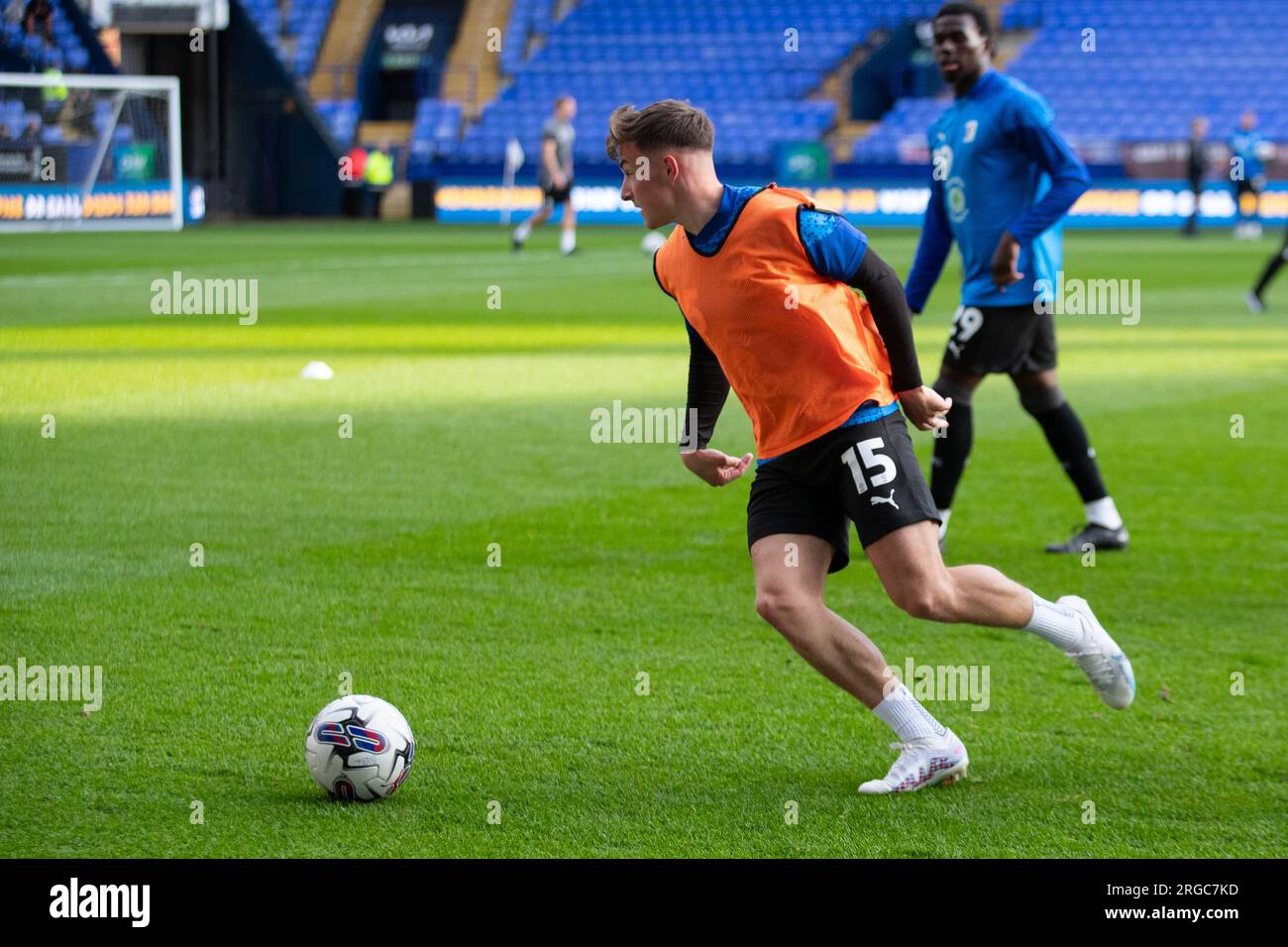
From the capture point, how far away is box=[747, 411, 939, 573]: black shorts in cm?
436

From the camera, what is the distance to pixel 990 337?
24.0 feet

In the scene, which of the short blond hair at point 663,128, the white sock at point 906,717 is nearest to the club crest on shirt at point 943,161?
the short blond hair at point 663,128

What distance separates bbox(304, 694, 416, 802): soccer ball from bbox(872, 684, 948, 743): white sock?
1.19 metres

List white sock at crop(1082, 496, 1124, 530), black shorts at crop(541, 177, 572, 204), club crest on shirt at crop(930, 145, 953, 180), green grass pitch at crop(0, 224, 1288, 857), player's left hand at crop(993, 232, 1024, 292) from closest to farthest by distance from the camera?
green grass pitch at crop(0, 224, 1288, 857), player's left hand at crop(993, 232, 1024, 292), club crest on shirt at crop(930, 145, 953, 180), white sock at crop(1082, 496, 1124, 530), black shorts at crop(541, 177, 572, 204)

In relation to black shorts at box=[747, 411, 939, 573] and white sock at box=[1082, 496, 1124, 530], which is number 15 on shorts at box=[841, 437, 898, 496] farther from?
white sock at box=[1082, 496, 1124, 530]

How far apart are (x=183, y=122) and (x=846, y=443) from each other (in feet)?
134

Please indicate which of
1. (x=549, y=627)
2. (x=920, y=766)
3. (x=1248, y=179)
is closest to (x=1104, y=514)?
(x=549, y=627)

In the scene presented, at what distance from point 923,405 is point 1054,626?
2.47ft

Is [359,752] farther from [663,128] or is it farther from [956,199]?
[956,199]

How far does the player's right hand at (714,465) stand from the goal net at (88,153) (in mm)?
24996

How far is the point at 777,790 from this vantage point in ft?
14.6

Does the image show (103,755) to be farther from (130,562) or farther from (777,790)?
(130,562)

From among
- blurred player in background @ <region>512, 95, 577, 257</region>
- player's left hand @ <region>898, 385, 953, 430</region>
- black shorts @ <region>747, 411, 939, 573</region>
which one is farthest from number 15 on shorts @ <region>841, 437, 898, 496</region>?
blurred player in background @ <region>512, 95, 577, 257</region>

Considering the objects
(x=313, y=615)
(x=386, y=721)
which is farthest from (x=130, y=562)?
(x=386, y=721)
